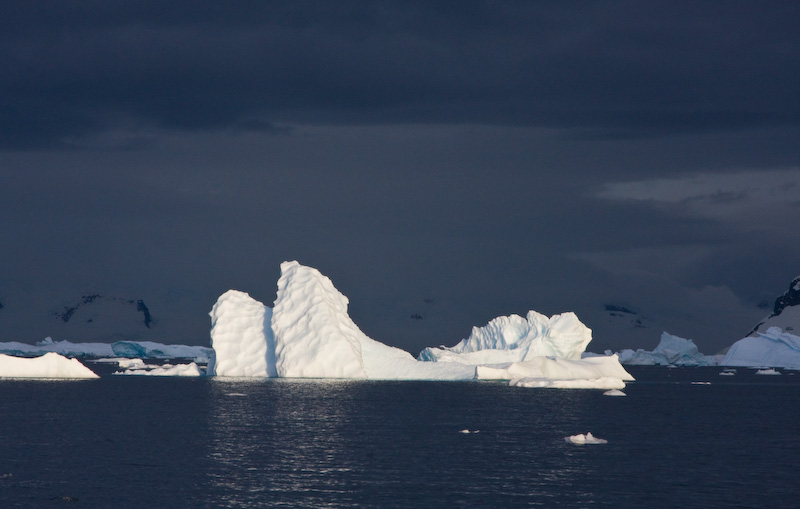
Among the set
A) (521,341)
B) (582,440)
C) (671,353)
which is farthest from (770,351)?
(582,440)

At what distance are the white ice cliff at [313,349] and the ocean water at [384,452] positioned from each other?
3.05 metres

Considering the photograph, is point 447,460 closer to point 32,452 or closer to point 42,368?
point 32,452

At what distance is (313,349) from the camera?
6719cm

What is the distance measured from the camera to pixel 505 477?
30.9m

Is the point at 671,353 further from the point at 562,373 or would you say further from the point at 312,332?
the point at 312,332

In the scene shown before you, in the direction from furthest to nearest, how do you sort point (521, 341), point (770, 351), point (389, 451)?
point (770, 351) → point (521, 341) → point (389, 451)

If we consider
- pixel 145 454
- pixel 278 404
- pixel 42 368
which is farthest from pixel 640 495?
pixel 42 368

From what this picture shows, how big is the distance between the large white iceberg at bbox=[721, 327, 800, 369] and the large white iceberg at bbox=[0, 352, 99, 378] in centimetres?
10121

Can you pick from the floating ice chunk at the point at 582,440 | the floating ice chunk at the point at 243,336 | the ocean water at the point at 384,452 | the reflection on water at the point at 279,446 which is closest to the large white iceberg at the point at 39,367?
the ocean water at the point at 384,452

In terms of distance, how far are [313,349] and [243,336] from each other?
689 cm

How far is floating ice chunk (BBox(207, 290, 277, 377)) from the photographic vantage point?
233 ft

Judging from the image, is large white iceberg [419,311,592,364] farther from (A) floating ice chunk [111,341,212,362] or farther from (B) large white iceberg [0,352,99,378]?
(A) floating ice chunk [111,341,212,362]

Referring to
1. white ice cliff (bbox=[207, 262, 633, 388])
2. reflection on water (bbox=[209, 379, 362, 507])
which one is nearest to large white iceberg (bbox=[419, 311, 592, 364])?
white ice cliff (bbox=[207, 262, 633, 388])

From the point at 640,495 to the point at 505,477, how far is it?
4.41 meters
